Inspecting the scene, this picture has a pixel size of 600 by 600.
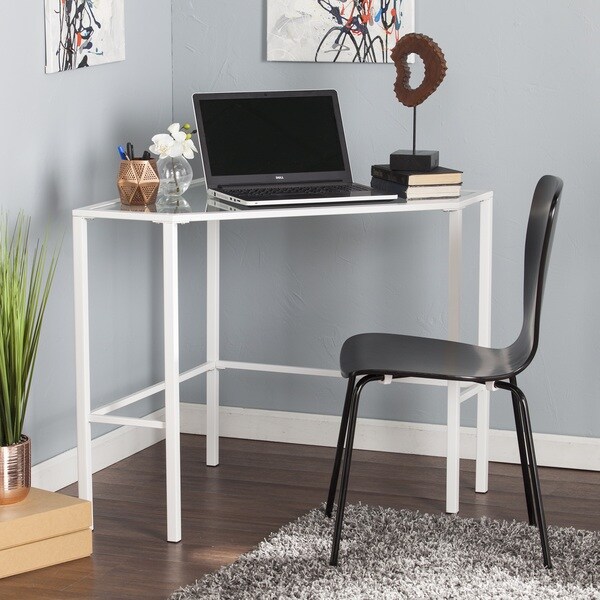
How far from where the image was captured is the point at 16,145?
3045mm

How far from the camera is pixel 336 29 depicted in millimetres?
3562

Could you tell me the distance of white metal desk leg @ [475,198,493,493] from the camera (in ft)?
10.7

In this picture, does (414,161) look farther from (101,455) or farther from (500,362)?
(101,455)

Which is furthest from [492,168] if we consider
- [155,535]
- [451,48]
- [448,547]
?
[155,535]

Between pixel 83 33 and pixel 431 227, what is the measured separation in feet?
3.61

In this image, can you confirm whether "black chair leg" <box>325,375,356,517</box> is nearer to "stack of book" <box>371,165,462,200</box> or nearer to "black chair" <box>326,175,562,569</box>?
"black chair" <box>326,175,562,569</box>

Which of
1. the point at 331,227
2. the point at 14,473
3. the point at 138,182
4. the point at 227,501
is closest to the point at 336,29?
the point at 331,227

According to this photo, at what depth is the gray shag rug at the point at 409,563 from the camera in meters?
2.62

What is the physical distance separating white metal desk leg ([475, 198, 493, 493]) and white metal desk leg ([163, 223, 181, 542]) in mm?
847

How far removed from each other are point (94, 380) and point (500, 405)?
115 centimetres

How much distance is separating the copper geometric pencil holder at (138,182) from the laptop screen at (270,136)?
187 millimetres

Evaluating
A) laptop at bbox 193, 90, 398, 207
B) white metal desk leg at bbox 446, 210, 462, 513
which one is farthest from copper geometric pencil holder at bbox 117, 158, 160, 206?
white metal desk leg at bbox 446, 210, 462, 513

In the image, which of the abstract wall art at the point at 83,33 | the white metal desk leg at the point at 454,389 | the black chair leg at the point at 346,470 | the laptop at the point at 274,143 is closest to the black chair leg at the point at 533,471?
the black chair leg at the point at 346,470

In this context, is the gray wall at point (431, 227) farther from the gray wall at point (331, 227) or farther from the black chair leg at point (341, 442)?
the black chair leg at point (341, 442)
